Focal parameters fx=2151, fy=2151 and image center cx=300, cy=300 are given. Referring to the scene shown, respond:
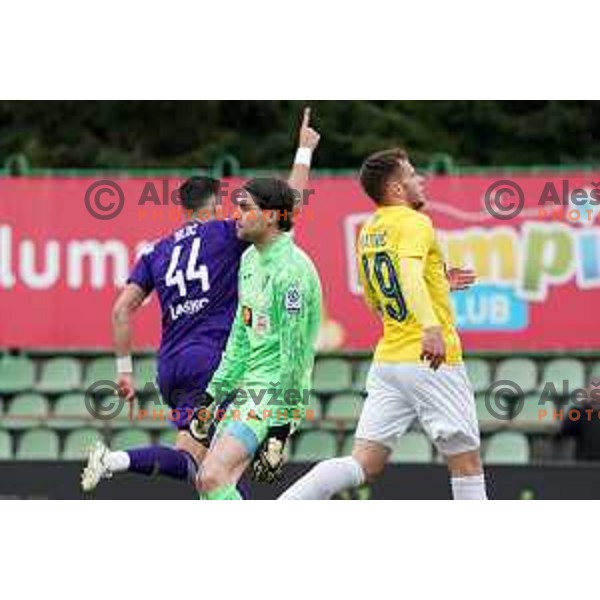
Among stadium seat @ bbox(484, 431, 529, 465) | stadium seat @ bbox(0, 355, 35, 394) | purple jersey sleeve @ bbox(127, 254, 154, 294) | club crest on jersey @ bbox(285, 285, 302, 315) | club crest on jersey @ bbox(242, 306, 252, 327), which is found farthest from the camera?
stadium seat @ bbox(0, 355, 35, 394)

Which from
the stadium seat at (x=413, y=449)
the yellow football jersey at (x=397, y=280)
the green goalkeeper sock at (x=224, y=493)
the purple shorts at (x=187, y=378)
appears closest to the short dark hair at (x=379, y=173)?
the yellow football jersey at (x=397, y=280)

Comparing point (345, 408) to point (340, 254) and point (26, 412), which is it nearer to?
point (340, 254)

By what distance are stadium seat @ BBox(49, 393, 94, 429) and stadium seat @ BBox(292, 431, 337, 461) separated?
70.4 inches

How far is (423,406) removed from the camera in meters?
11.8

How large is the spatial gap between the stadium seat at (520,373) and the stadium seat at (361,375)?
3.74 feet

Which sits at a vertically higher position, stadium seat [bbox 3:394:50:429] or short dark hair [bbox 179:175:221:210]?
short dark hair [bbox 179:175:221:210]

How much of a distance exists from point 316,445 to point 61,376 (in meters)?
2.45

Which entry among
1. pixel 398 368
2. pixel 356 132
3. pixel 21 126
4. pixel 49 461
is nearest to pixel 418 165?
pixel 356 132

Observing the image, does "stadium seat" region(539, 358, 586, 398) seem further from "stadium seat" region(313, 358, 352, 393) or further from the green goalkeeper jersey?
the green goalkeeper jersey

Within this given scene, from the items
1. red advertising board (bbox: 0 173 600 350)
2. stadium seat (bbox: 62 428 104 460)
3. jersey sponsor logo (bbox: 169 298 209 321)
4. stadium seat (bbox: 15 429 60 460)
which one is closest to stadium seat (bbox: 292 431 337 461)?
red advertising board (bbox: 0 173 600 350)

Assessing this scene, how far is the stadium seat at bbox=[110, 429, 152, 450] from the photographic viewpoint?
18.6 metres

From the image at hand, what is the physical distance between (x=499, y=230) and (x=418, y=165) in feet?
17.3

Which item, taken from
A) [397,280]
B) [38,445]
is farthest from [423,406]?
[38,445]

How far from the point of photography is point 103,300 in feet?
61.8
